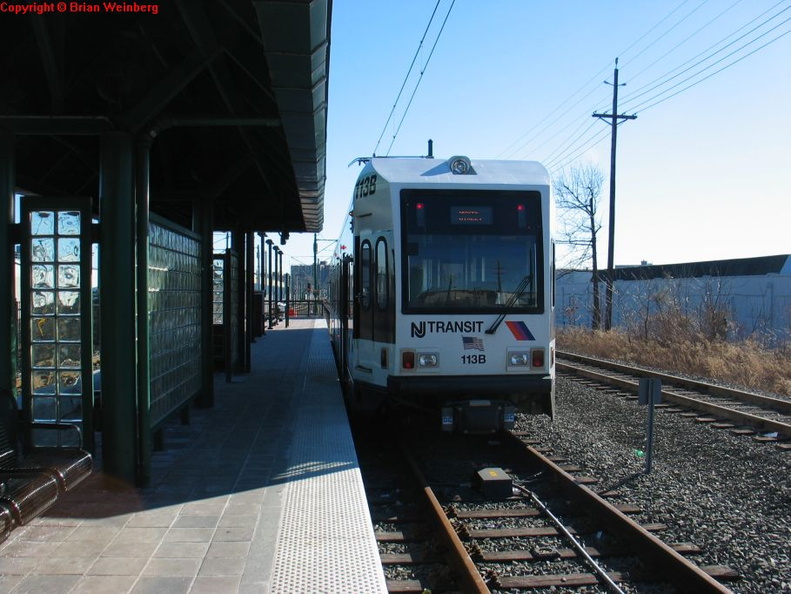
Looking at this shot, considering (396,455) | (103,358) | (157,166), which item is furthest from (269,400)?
(103,358)

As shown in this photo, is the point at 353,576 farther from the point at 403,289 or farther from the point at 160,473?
the point at 403,289

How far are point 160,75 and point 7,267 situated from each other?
81.6 inches

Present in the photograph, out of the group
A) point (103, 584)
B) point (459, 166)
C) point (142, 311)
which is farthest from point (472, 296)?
point (103, 584)

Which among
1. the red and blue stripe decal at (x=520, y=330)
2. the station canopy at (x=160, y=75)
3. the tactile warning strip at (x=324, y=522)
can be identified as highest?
the station canopy at (x=160, y=75)

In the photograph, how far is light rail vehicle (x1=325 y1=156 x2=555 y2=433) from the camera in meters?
7.33

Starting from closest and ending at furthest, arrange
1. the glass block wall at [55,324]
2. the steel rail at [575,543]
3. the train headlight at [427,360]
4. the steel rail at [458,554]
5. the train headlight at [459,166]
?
the steel rail at [458,554] < the steel rail at [575,543] < the glass block wall at [55,324] < the train headlight at [427,360] < the train headlight at [459,166]

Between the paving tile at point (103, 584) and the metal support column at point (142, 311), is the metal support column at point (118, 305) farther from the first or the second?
the paving tile at point (103, 584)

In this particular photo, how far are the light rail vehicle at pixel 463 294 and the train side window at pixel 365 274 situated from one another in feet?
0.71

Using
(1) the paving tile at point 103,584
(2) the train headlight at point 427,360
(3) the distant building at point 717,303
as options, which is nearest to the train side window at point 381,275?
(2) the train headlight at point 427,360

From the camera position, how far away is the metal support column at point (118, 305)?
17.6 ft

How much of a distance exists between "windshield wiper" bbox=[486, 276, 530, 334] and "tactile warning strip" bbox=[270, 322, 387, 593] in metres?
2.00

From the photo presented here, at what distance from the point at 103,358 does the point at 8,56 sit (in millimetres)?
2512

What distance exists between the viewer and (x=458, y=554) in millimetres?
4621

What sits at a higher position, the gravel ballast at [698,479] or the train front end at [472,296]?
the train front end at [472,296]
